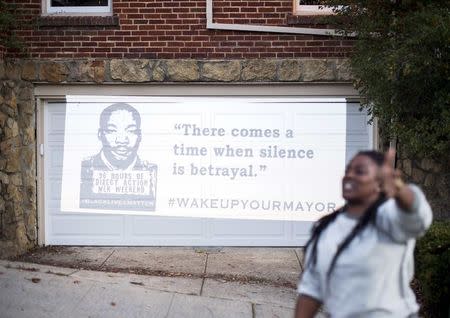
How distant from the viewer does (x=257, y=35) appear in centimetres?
827

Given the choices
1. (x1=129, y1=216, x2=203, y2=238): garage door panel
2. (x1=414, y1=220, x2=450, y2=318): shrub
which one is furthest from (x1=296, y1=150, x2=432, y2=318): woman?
(x1=129, y1=216, x2=203, y2=238): garage door panel

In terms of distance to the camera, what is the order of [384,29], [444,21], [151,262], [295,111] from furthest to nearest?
[295,111]
[151,262]
[384,29]
[444,21]

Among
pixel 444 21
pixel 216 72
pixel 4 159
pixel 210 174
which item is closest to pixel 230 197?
pixel 210 174

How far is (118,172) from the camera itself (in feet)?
28.5

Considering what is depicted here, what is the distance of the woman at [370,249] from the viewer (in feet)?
7.74

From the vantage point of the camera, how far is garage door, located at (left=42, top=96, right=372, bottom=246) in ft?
28.4

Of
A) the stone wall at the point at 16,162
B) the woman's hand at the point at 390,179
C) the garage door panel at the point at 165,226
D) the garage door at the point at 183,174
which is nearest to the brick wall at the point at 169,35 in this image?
the stone wall at the point at 16,162

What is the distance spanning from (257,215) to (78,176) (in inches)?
106

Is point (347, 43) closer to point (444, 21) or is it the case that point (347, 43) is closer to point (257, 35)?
point (257, 35)

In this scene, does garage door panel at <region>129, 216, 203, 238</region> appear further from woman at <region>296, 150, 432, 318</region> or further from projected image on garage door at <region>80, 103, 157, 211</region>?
woman at <region>296, 150, 432, 318</region>

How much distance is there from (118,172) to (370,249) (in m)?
6.67

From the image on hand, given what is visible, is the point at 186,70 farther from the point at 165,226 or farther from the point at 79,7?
the point at 165,226

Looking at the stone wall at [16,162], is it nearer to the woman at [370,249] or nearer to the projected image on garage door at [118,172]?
the projected image on garage door at [118,172]

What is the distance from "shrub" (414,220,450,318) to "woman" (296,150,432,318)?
8.91 feet
